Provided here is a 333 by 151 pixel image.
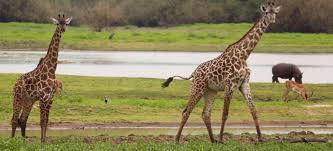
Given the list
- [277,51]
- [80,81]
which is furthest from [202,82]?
[277,51]

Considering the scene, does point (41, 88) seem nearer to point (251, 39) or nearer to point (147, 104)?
point (251, 39)

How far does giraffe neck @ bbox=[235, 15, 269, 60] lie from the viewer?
18062mm

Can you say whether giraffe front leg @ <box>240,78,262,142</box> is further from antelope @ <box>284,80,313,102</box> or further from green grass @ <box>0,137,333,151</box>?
antelope @ <box>284,80,313,102</box>

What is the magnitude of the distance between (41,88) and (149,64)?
2677 centimetres

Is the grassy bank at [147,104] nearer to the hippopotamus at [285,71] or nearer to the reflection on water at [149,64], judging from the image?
the hippopotamus at [285,71]

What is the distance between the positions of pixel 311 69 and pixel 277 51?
16.2 m

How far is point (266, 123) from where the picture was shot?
75.4ft

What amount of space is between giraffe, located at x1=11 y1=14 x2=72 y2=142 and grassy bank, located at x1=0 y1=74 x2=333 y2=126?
389 cm

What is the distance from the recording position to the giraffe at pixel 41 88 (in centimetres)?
1709

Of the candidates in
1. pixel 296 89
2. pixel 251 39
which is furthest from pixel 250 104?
pixel 296 89

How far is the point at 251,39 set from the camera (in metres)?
18.3

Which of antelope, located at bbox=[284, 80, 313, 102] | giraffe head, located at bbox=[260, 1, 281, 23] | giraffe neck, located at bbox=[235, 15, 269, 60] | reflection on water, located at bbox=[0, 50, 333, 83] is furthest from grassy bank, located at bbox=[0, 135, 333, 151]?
reflection on water, located at bbox=[0, 50, 333, 83]

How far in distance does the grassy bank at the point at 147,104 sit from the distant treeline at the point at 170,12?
46094mm

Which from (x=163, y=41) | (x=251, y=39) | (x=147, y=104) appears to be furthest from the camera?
(x=163, y=41)
